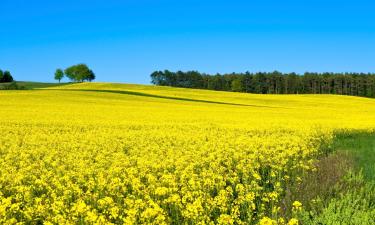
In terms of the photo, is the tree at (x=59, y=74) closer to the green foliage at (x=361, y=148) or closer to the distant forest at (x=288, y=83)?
the distant forest at (x=288, y=83)

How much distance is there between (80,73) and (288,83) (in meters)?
56.5

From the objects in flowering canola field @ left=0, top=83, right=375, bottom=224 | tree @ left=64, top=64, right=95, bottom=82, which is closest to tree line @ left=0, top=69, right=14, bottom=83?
tree @ left=64, top=64, right=95, bottom=82

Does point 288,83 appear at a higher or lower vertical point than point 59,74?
lower

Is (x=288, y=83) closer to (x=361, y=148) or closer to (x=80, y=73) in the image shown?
(x=80, y=73)

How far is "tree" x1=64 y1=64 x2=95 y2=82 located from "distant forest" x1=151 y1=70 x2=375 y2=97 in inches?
933

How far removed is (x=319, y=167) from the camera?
13.5 metres

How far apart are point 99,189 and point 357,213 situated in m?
4.47

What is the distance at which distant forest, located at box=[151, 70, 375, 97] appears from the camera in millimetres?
126938

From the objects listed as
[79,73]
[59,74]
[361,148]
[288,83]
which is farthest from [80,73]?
[361,148]

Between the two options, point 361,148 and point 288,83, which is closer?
point 361,148

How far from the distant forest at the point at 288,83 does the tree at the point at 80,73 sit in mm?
23693

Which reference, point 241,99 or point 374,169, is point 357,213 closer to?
point 374,169

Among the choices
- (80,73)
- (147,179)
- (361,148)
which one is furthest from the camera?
(80,73)

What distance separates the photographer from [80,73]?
138000 mm
